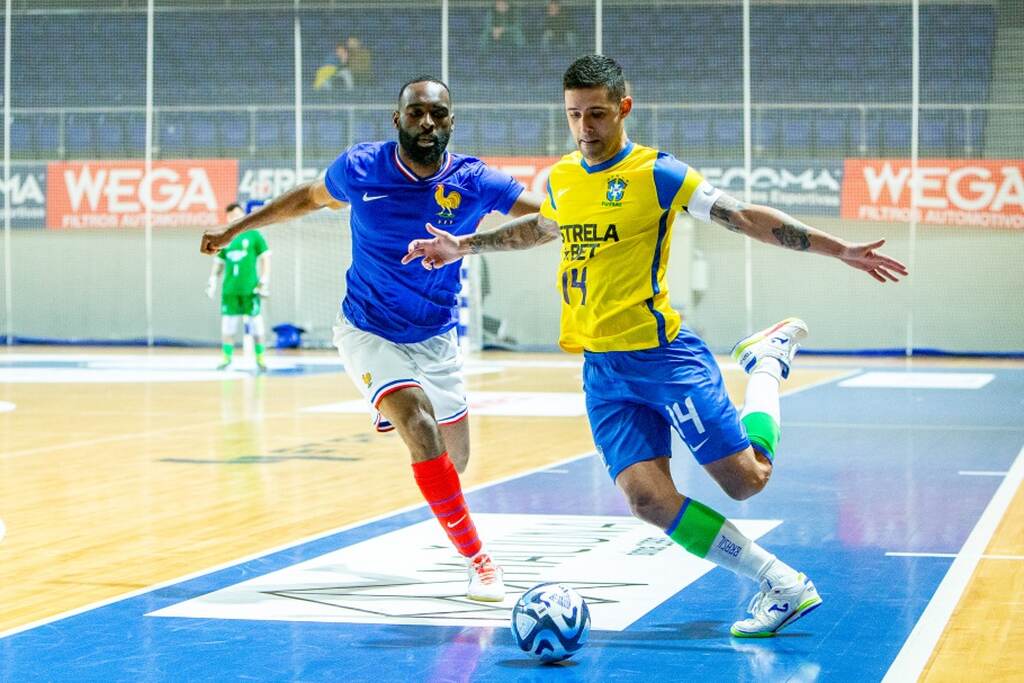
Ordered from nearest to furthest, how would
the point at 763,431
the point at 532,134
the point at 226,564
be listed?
1. the point at 763,431
2. the point at 226,564
3. the point at 532,134

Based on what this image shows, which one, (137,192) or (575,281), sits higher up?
(137,192)

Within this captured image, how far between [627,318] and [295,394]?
1129 centimetres

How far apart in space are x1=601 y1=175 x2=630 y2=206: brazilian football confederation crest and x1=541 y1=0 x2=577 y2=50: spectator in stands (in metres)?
20.7

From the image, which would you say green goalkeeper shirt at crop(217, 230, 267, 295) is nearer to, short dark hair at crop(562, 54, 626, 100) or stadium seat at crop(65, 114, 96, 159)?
stadium seat at crop(65, 114, 96, 159)

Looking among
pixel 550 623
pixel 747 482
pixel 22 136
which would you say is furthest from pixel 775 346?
pixel 22 136

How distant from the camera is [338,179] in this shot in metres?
6.30

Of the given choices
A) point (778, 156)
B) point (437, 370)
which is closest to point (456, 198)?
point (437, 370)

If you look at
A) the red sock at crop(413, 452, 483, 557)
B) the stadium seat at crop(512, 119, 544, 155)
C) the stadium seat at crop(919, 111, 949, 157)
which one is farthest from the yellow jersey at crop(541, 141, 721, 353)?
the stadium seat at crop(512, 119, 544, 155)

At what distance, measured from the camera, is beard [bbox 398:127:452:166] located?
6070mm

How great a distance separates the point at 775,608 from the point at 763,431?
67 cm

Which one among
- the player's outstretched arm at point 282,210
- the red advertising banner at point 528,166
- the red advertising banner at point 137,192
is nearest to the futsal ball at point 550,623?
the player's outstretched arm at point 282,210

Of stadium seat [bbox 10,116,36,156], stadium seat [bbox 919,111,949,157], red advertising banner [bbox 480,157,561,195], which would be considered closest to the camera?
stadium seat [bbox 919,111,949,157]

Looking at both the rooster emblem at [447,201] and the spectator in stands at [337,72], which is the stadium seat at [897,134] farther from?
the rooster emblem at [447,201]

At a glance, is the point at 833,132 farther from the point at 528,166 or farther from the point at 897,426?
the point at 897,426
